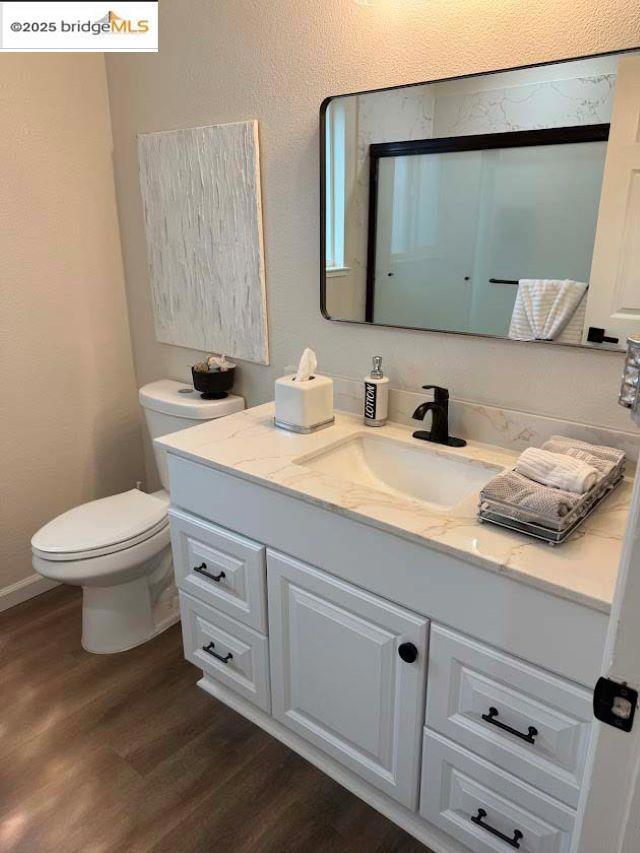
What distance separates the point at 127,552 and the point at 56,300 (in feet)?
3.39

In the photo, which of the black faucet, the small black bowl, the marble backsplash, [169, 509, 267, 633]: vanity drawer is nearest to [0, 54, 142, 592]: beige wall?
the small black bowl

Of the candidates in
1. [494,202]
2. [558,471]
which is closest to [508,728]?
[558,471]

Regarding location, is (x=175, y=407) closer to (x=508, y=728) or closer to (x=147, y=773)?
(x=147, y=773)

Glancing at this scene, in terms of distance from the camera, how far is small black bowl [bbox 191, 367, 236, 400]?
212cm

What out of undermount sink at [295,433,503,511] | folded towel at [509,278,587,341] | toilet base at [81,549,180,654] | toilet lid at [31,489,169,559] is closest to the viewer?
folded towel at [509,278,587,341]

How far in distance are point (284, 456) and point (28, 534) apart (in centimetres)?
142

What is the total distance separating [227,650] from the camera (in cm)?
174

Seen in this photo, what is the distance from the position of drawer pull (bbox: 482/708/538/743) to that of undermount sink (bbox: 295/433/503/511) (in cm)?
50

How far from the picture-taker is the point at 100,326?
2482 mm

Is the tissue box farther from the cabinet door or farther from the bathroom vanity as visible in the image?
the cabinet door

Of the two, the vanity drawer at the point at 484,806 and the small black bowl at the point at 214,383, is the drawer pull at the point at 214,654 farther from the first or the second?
the small black bowl at the point at 214,383

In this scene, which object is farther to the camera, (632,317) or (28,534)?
(28,534)

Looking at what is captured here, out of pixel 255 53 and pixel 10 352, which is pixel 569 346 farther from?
pixel 10 352

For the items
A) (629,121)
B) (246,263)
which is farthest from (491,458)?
(246,263)
